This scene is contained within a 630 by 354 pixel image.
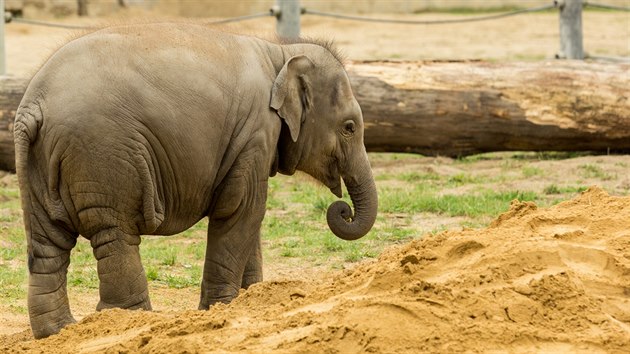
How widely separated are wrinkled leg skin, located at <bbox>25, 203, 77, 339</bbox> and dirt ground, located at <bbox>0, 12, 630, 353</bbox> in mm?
227

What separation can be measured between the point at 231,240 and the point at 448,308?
2.23 m

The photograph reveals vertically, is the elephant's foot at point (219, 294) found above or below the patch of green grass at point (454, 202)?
above

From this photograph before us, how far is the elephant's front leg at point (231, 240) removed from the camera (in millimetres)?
6660

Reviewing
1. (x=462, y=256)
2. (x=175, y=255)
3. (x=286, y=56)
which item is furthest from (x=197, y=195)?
(x=175, y=255)

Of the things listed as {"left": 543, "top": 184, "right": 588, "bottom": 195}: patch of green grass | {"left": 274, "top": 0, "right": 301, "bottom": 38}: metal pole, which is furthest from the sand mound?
{"left": 274, "top": 0, "right": 301, "bottom": 38}: metal pole

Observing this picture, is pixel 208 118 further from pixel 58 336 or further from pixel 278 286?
pixel 58 336

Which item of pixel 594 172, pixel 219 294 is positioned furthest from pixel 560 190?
pixel 219 294

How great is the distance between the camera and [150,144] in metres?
6.17

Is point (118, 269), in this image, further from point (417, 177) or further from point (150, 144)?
point (417, 177)

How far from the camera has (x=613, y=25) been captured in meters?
21.2

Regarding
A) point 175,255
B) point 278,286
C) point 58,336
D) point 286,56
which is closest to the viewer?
point 58,336

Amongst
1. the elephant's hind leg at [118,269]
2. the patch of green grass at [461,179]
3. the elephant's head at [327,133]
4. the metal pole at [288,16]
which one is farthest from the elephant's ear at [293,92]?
the metal pole at [288,16]

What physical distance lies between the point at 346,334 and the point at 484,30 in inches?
660

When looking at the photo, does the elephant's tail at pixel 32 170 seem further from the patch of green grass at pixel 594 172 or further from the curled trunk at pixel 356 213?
the patch of green grass at pixel 594 172
